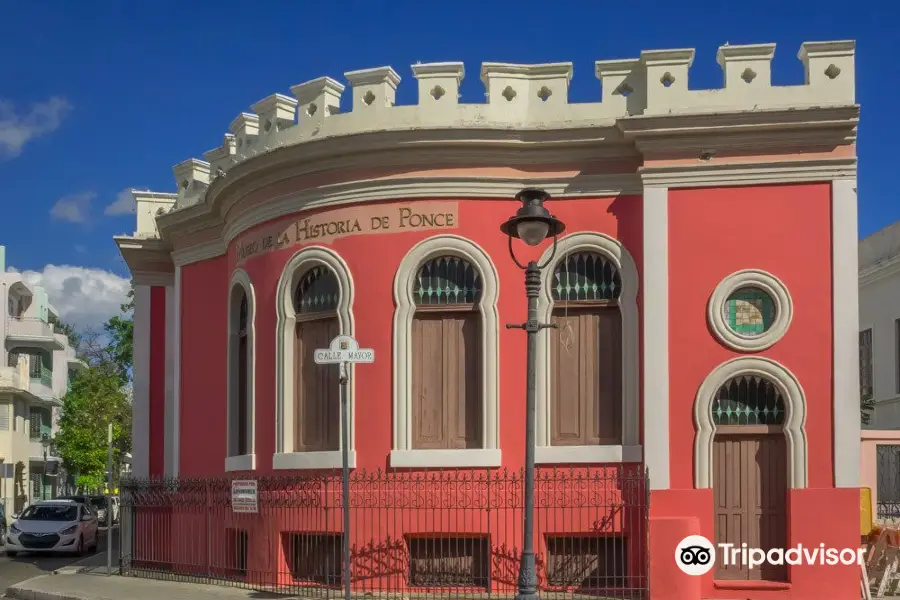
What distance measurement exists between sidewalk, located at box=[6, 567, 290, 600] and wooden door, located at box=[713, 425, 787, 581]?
5.08m

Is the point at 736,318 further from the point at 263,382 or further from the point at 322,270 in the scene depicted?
the point at 263,382

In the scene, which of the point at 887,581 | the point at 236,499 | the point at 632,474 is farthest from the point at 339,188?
the point at 887,581

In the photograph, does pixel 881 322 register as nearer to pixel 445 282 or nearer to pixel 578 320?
pixel 578 320

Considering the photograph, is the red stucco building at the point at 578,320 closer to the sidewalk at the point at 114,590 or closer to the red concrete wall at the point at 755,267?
the red concrete wall at the point at 755,267

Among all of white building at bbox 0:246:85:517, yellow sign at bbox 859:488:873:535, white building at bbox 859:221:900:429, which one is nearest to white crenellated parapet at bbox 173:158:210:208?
yellow sign at bbox 859:488:873:535

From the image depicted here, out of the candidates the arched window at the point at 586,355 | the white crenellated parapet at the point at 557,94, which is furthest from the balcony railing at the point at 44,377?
the arched window at the point at 586,355

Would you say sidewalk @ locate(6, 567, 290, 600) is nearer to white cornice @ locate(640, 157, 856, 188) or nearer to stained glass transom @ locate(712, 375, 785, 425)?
stained glass transom @ locate(712, 375, 785, 425)

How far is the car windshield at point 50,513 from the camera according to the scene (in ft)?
78.0

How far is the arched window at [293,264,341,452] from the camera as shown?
A: 47.3ft

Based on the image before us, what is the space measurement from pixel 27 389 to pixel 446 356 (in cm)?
3655

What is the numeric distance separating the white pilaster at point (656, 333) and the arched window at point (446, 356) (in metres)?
1.97

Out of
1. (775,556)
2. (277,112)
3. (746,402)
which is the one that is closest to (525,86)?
(277,112)

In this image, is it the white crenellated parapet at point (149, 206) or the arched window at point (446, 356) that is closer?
the arched window at point (446, 356)

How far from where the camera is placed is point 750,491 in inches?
516
